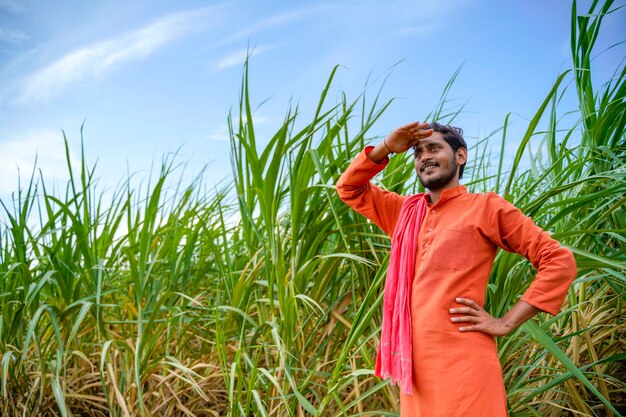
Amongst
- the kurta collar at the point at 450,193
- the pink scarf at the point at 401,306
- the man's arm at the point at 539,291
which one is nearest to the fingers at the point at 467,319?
the man's arm at the point at 539,291

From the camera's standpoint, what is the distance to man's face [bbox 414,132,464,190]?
150 centimetres

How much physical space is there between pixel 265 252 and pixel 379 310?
36 centimetres

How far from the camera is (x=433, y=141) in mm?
1528

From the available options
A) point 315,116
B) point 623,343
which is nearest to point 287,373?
point 315,116

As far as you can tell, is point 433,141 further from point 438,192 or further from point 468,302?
point 468,302

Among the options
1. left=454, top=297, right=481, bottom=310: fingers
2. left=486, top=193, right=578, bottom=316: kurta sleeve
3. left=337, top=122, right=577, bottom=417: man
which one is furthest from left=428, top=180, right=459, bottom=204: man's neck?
left=454, top=297, right=481, bottom=310: fingers

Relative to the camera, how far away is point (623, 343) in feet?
7.04

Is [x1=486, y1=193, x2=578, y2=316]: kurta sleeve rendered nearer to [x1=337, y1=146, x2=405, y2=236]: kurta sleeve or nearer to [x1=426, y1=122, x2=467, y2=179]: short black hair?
[x1=426, y1=122, x2=467, y2=179]: short black hair

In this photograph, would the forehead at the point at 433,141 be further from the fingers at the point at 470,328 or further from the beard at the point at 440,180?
the fingers at the point at 470,328

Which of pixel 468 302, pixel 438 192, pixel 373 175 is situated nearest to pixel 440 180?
pixel 438 192

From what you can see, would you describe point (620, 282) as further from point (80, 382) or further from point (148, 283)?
point (80, 382)

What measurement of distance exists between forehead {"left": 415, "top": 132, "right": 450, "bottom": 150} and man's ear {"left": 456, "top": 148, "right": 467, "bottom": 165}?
6 centimetres

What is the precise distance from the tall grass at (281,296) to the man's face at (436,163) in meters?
0.19

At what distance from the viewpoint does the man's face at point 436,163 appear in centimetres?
150
